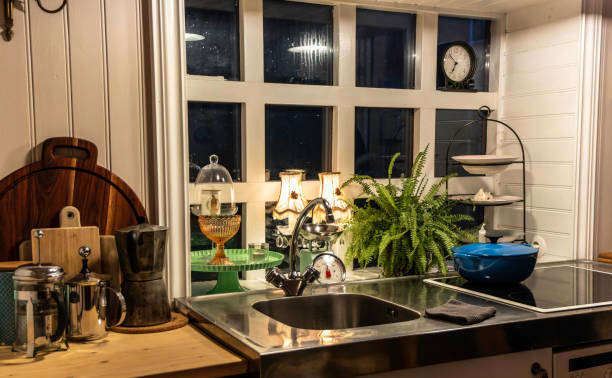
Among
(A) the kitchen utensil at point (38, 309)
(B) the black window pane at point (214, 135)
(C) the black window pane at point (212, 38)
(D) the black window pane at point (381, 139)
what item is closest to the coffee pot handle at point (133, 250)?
(A) the kitchen utensil at point (38, 309)

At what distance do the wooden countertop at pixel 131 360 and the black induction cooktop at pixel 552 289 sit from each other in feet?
2.98

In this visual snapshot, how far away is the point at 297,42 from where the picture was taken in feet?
→ 8.64

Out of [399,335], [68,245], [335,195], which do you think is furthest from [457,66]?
[68,245]

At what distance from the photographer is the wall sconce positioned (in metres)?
2.49

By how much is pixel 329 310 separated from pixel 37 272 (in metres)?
0.93

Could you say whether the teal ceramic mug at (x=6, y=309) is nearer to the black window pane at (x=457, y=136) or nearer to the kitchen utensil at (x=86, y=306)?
the kitchen utensil at (x=86, y=306)

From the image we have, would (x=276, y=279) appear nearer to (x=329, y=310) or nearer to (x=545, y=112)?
(x=329, y=310)

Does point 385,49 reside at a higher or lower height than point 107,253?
higher

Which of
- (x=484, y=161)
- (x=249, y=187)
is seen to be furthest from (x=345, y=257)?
(x=484, y=161)

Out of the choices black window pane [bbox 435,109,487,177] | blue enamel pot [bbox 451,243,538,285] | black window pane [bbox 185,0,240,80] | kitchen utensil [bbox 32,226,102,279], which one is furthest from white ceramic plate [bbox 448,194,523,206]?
kitchen utensil [bbox 32,226,102,279]

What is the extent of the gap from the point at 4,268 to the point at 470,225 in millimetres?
2117

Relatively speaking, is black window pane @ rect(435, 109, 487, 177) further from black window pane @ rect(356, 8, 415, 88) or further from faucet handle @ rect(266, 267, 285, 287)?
faucet handle @ rect(266, 267, 285, 287)

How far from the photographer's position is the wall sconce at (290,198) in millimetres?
2490

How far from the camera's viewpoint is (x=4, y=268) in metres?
1.62
